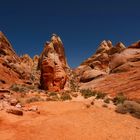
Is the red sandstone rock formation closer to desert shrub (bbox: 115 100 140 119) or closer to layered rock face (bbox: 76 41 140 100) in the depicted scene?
layered rock face (bbox: 76 41 140 100)

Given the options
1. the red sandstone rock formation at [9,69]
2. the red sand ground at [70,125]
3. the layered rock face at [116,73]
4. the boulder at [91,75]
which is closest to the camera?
the red sand ground at [70,125]

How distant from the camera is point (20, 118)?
12.4 meters

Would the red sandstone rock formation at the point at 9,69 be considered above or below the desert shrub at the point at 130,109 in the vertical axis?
above

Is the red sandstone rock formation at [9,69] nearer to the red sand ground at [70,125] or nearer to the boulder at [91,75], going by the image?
the boulder at [91,75]

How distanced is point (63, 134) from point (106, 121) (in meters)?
3.27

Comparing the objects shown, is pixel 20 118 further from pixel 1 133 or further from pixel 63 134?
pixel 63 134

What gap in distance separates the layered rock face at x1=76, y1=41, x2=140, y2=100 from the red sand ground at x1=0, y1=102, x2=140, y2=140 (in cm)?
811

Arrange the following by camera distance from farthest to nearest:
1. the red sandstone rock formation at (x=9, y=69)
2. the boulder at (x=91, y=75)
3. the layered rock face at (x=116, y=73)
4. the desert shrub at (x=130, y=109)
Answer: the boulder at (x=91, y=75) < the red sandstone rock formation at (x=9, y=69) < the layered rock face at (x=116, y=73) < the desert shrub at (x=130, y=109)

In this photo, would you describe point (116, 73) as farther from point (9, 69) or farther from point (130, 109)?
point (130, 109)

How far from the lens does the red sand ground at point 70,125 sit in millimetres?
9908

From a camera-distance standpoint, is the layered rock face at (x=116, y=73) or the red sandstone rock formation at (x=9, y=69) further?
the red sandstone rock formation at (x=9, y=69)

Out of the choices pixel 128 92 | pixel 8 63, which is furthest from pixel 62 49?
pixel 128 92

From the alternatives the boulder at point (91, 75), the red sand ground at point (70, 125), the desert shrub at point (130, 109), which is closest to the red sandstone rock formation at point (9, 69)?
the boulder at point (91, 75)

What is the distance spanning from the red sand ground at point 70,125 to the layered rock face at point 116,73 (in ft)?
26.6
